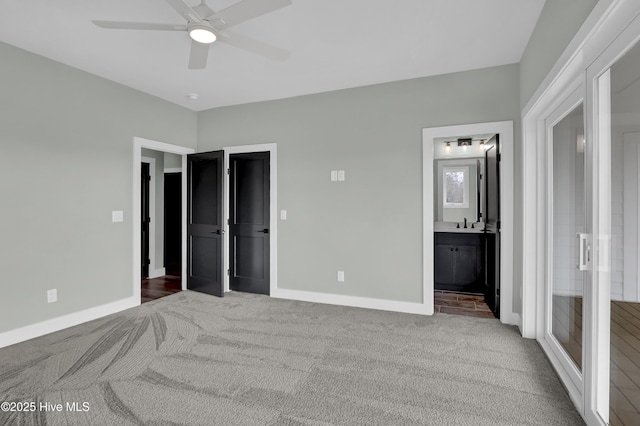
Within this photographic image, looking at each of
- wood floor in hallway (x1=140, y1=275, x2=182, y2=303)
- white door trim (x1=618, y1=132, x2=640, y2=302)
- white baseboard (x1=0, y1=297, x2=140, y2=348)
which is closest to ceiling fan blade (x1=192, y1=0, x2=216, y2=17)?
white door trim (x1=618, y1=132, x2=640, y2=302)

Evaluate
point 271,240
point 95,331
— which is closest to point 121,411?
point 95,331

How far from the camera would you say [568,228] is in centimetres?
242

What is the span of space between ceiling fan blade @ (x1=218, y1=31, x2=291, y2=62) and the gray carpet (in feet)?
7.92

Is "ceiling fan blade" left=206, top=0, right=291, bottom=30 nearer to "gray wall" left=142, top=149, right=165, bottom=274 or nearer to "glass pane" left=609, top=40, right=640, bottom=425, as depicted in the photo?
"glass pane" left=609, top=40, right=640, bottom=425

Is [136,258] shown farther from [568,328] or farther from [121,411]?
[568,328]

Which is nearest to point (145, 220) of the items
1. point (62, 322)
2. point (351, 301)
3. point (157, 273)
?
point (157, 273)

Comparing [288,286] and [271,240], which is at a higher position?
[271,240]

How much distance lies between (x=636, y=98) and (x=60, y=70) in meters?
4.57

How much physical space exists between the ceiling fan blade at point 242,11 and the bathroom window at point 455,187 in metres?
4.14

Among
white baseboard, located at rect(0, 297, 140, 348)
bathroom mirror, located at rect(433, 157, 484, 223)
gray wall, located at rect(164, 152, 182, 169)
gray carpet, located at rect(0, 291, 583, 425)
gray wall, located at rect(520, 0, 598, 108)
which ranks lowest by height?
gray carpet, located at rect(0, 291, 583, 425)

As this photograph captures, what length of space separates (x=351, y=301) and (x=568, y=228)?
243 centimetres

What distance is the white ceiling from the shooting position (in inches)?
95.6

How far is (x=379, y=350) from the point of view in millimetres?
2814

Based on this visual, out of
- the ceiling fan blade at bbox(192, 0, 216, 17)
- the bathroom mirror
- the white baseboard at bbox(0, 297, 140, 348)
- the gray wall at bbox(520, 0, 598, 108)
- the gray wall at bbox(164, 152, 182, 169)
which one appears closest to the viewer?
the gray wall at bbox(520, 0, 598, 108)
